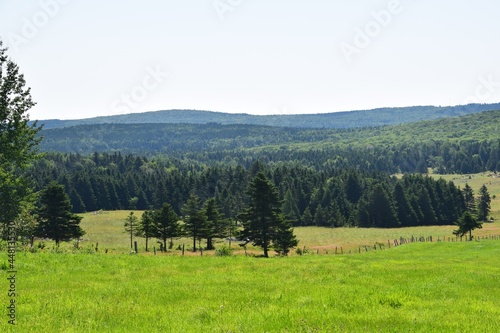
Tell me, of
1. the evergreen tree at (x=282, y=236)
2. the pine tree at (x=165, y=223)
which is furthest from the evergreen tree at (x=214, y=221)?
the evergreen tree at (x=282, y=236)

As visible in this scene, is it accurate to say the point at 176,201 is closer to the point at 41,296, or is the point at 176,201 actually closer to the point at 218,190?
the point at 218,190

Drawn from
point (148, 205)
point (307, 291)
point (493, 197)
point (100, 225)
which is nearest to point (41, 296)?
point (307, 291)

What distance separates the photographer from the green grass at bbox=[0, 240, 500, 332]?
10.5m

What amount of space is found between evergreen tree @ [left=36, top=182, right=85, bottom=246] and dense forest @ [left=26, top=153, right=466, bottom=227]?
56712 millimetres

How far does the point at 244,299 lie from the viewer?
13.7m

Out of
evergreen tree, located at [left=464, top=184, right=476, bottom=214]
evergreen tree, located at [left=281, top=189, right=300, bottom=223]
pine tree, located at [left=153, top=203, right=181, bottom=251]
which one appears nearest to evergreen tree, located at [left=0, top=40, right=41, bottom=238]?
pine tree, located at [left=153, top=203, right=181, bottom=251]

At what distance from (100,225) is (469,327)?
124 metres

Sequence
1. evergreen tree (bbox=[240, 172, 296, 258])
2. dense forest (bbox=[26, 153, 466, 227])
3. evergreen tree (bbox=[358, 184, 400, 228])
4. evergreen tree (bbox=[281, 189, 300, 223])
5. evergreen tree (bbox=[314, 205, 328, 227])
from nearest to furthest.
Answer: evergreen tree (bbox=[240, 172, 296, 258]) < evergreen tree (bbox=[358, 184, 400, 228]) < dense forest (bbox=[26, 153, 466, 227]) < evergreen tree (bbox=[314, 205, 328, 227]) < evergreen tree (bbox=[281, 189, 300, 223])

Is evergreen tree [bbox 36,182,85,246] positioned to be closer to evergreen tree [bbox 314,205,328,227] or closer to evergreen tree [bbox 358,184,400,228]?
evergreen tree [bbox 314,205,328,227]

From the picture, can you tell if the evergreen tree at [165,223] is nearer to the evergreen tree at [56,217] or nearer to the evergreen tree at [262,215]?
the evergreen tree at [56,217]

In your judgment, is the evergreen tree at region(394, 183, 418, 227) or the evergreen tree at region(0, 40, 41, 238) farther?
the evergreen tree at region(394, 183, 418, 227)

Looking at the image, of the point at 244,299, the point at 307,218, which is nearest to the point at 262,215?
the point at 244,299

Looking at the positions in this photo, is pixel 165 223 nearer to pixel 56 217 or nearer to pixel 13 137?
pixel 56 217

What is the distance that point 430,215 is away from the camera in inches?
4948
